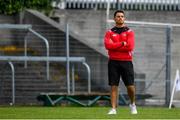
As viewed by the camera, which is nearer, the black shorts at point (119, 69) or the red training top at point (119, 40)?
the red training top at point (119, 40)

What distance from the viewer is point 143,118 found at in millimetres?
17172

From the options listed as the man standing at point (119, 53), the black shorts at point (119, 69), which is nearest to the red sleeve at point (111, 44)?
the man standing at point (119, 53)

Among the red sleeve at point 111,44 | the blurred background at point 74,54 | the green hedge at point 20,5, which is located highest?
the red sleeve at point 111,44

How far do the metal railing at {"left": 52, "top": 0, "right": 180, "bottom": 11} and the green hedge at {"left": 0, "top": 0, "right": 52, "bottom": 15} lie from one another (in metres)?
1.48

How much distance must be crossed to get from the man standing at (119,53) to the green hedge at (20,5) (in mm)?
8787

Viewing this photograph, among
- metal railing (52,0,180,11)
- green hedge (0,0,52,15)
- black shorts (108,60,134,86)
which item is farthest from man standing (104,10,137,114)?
metal railing (52,0,180,11)

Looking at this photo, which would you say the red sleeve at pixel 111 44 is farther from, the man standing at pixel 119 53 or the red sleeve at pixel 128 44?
the red sleeve at pixel 128 44

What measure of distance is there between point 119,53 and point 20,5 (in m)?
9.09

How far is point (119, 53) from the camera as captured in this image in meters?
18.7

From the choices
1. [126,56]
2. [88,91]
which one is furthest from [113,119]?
[88,91]

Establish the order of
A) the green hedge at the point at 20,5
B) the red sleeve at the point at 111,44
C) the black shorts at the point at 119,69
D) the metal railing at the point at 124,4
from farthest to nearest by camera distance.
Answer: the metal railing at the point at 124,4
the green hedge at the point at 20,5
the black shorts at the point at 119,69
the red sleeve at the point at 111,44

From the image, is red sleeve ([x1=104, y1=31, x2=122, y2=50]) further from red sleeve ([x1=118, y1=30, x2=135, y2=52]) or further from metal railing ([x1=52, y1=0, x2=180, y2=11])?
metal railing ([x1=52, y1=0, x2=180, y2=11])

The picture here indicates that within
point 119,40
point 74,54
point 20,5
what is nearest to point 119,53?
point 119,40

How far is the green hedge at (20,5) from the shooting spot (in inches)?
1069
